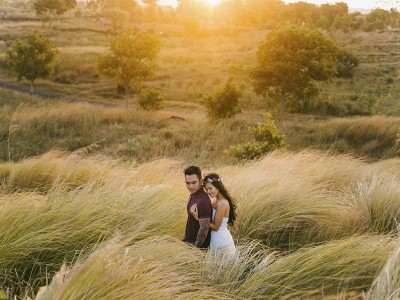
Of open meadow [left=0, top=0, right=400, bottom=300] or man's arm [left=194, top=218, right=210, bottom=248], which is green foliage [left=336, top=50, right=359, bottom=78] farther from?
man's arm [left=194, top=218, right=210, bottom=248]

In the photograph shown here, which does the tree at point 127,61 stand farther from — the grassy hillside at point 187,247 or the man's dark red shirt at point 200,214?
the man's dark red shirt at point 200,214

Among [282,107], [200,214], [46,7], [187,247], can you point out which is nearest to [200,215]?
[200,214]

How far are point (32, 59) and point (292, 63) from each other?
65.6 ft

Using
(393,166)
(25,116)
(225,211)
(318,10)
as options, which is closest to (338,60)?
(25,116)

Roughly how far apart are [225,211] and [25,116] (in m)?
19.1

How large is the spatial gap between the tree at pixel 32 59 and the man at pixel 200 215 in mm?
32811

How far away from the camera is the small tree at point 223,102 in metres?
25.5

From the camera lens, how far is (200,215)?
4777mm

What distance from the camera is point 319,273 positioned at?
Result: 3.58 metres

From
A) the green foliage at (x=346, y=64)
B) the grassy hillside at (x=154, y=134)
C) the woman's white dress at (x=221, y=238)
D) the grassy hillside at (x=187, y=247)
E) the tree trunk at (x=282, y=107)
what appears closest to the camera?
the grassy hillside at (x=187, y=247)

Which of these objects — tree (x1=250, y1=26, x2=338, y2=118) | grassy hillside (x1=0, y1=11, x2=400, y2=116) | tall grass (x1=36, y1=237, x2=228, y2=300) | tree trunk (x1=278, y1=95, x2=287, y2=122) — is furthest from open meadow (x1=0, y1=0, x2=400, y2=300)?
grassy hillside (x1=0, y1=11, x2=400, y2=116)

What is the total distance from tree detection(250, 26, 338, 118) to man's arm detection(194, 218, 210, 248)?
70.7 feet

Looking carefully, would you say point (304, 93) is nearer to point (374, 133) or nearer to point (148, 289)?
point (374, 133)

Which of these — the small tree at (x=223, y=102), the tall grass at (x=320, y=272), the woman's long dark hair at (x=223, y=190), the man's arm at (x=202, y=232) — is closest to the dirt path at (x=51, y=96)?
the small tree at (x=223, y=102)
